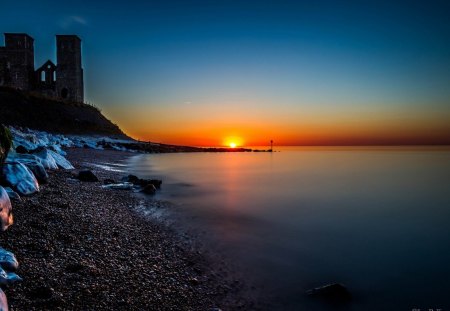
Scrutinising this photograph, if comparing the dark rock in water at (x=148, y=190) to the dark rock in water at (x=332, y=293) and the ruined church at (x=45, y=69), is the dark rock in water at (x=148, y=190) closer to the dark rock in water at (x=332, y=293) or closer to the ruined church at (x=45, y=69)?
the dark rock in water at (x=332, y=293)

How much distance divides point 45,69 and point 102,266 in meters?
74.7

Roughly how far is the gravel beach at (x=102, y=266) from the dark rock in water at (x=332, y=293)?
1295mm

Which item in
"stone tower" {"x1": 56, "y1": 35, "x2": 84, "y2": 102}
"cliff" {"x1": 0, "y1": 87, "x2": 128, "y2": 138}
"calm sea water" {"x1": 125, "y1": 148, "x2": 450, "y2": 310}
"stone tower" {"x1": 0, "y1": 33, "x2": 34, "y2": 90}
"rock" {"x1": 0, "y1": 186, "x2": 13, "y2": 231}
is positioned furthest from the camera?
"stone tower" {"x1": 56, "y1": 35, "x2": 84, "y2": 102}

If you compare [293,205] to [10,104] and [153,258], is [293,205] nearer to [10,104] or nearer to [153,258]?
[153,258]

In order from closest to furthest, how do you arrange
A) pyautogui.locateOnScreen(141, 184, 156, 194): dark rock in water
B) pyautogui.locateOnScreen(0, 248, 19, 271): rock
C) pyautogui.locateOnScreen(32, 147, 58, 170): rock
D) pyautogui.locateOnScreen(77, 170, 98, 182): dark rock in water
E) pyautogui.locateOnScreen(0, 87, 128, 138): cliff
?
pyautogui.locateOnScreen(0, 248, 19, 271): rock, pyautogui.locateOnScreen(32, 147, 58, 170): rock, pyautogui.locateOnScreen(77, 170, 98, 182): dark rock in water, pyautogui.locateOnScreen(141, 184, 156, 194): dark rock in water, pyautogui.locateOnScreen(0, 87, 128, 138): cliff

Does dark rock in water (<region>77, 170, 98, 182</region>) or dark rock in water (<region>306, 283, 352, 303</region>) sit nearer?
dark rock in water (<region>306, 283, 352, 303</region>)

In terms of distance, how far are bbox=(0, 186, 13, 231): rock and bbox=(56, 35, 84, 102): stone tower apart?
67.6 m

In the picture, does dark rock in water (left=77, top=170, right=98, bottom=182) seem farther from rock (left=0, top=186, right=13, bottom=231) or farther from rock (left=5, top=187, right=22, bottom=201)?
rock (left=0, top=186, right=13, bottom=231)

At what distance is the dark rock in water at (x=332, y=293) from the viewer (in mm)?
4871

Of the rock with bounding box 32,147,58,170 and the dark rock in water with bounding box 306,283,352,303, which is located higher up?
the rock with bounding box 32,147,58,170

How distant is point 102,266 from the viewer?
456cm

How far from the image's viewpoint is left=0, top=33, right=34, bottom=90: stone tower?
61.3 meters

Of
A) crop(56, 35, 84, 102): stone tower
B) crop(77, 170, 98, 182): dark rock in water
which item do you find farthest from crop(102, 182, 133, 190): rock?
crop(56, 35, 84, 102): stone tower

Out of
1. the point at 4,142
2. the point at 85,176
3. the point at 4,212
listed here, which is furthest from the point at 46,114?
the point at 4,212
